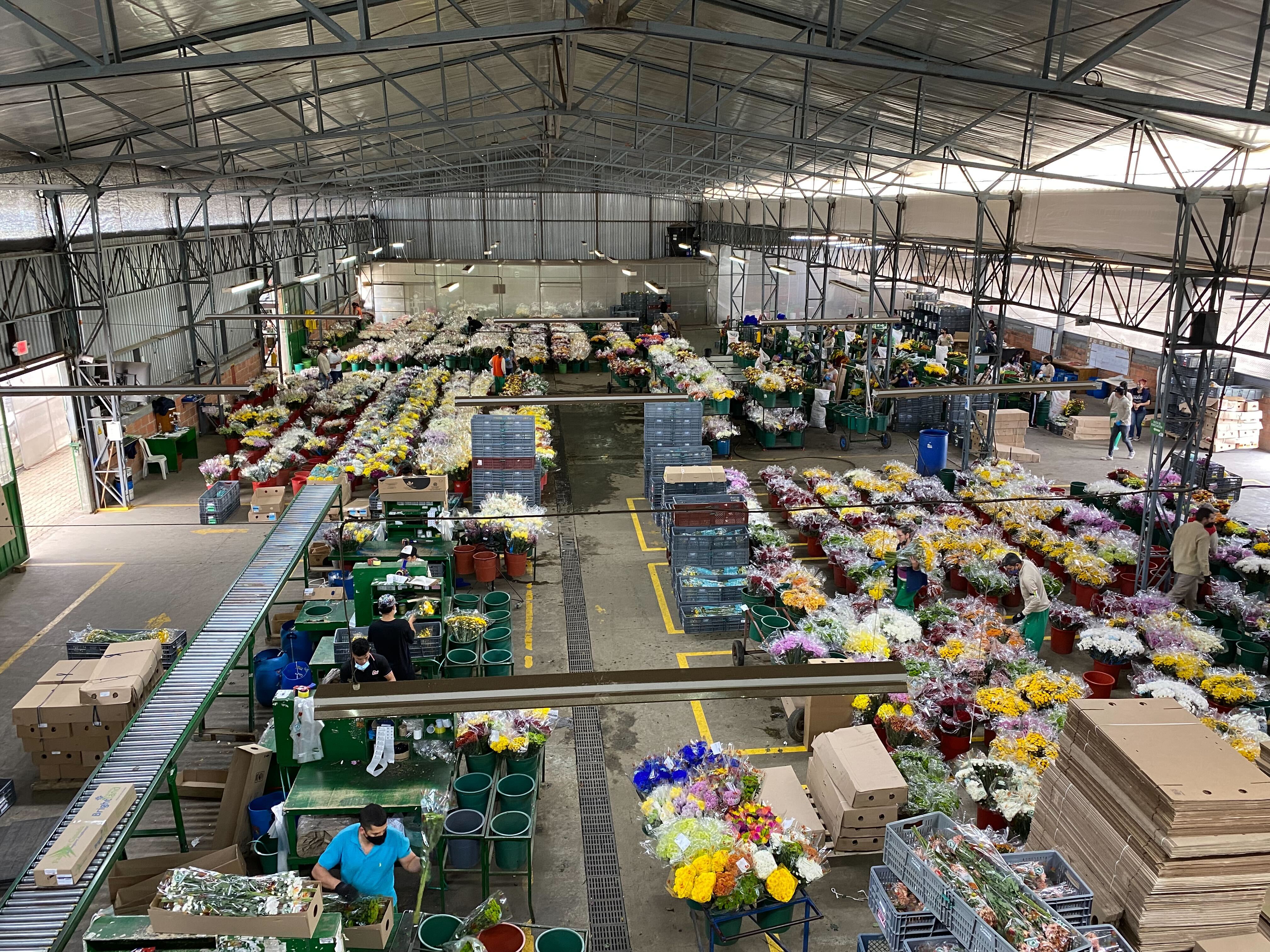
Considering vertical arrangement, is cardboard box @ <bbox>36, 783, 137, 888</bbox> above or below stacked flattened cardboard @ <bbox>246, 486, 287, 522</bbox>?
above

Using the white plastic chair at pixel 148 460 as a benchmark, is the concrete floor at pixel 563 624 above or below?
below

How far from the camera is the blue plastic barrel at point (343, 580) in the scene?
1091 cm

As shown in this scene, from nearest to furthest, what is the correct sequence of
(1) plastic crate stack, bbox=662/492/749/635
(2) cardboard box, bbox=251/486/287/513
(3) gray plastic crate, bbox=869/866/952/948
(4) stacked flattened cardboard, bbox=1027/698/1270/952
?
(4) stacked flattened cardboard, bbox=1027/698/1270/952
(3) gray plastic crate, bbox=869/866/952/948
(1) plastic crate stack, bbox=662/492/749/635
(2) cardboard box, bbox=251/486/287/513

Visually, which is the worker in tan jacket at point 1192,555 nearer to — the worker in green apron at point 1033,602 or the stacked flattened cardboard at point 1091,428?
the worker in green apron at point 1033,602

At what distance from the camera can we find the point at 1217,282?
37.9ft

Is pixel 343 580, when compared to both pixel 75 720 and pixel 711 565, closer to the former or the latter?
pixel 75 720

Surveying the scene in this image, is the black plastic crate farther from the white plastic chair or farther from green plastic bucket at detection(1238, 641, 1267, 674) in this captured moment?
Result: green plastic bucket at detection(1238, 641, 1267, 674)

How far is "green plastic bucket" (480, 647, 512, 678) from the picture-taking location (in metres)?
9.62

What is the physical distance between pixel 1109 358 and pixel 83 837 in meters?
30.3

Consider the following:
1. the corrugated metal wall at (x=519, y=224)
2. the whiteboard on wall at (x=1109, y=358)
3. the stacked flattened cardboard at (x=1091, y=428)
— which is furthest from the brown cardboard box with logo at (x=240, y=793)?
the corrugated metal wall at (x=519, y=224)

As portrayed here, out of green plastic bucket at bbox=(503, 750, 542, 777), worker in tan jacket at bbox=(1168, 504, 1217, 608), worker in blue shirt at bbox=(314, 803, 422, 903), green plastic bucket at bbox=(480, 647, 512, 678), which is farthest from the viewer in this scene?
worker in tan jacket at bbox=(1168, 504, 1217, 608)

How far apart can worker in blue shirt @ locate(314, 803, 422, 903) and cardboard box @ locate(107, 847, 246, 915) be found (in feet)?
3.12

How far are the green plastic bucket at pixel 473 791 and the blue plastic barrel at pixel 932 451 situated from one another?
13099mm

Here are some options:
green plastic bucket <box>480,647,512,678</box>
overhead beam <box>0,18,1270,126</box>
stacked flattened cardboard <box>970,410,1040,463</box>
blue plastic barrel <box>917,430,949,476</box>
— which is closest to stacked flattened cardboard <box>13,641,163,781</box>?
green plastic bucket <box>480,647,512,678</box>
